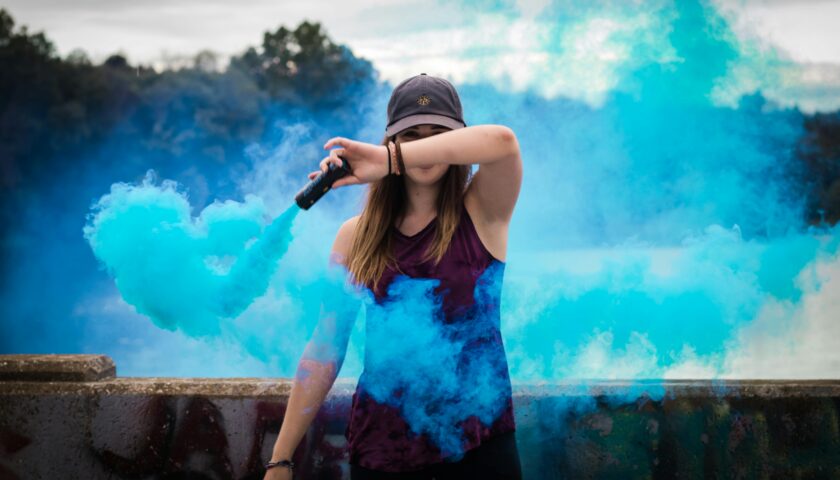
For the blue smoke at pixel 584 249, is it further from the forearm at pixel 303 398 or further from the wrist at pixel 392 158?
the wrist at pixel 392 158

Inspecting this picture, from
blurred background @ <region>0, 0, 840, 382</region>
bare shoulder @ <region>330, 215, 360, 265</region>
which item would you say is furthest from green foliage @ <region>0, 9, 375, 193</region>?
bare shoulder @ <region>330, 215, 360, 265</region>

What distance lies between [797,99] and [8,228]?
14123 mm

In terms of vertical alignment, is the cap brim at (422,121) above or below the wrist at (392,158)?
above

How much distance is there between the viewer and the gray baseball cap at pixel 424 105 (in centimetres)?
244

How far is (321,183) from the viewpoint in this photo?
2271 mm

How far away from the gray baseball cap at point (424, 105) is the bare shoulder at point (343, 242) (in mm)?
336

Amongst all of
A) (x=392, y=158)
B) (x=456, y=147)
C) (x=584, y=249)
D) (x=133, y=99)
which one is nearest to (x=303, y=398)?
(x=392, y=158)

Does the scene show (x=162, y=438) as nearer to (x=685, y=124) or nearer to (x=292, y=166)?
(x=292, y=166)

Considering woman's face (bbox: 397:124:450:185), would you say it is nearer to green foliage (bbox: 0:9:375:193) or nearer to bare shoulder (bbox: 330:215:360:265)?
bare shoulder (bbox: 330:215:360:265)

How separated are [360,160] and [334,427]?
1.62 meters

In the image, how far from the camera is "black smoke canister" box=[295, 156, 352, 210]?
2242mm

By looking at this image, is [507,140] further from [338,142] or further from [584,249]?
[584,249]

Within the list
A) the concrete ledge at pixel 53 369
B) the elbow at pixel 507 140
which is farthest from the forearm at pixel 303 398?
the concrete ledge at pixel 53 369

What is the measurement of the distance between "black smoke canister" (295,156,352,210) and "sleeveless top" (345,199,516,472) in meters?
0.33
